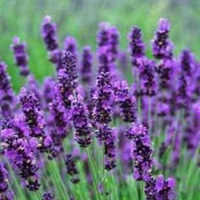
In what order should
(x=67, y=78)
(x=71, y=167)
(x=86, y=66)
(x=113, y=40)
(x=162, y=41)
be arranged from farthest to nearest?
(x=86, y=66) → (x=113, y=40) → (x=162, y=41) → (x=71, y=167) → (x=67, y=78)

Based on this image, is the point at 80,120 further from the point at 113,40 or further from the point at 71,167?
the point at 113,40

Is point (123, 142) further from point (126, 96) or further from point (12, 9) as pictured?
point (12, 9)

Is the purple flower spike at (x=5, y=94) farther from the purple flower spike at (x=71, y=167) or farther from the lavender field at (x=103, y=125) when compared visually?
the purple flower spike at (x=71, y=167)

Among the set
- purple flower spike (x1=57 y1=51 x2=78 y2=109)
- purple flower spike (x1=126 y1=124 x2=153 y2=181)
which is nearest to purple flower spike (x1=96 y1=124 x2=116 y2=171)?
purple flower spike (x1=126 y1=124 x2=153 y2=181)

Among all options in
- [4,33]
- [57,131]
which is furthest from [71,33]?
[57,131]

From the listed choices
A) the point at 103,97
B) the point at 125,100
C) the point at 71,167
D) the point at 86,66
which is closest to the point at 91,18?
the point at 86,66

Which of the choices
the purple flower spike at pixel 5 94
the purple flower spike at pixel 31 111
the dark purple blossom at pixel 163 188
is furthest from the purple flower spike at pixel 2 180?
the purple flower spike at pixel 5 94
